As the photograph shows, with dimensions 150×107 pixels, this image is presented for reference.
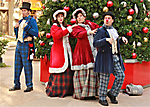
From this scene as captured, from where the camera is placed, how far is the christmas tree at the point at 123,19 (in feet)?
15.5

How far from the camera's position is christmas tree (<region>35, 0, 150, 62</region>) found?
472cm

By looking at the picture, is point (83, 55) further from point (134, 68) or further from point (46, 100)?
point (134, 68)

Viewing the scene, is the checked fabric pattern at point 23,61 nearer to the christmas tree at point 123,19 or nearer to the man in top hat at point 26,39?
the man in top hat at point 26,39

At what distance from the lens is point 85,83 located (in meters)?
4.13

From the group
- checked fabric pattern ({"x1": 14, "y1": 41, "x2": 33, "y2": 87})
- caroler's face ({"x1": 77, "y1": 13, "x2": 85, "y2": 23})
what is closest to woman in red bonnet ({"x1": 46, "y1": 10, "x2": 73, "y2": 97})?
caroler's face ({"x1": 77, "y1": 13, "x2": 85, "y2": 23})

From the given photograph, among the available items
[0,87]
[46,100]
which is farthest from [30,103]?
[0,87]

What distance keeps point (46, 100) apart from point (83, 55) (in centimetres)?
121

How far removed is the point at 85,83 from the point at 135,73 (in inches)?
60.6

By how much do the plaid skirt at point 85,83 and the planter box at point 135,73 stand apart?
2.81ft

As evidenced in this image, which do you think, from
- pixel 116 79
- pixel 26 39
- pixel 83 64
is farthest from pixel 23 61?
pixel 116 79

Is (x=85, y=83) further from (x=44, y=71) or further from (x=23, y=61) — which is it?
(x=44, y=71)

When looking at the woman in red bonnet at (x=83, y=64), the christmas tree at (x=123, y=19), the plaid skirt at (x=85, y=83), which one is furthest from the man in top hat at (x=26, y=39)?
the plaid skirt at (x=85, y=83)

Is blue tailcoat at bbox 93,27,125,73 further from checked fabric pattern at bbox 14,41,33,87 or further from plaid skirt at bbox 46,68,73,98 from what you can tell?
checked fabric pattern at bbox 14,41,33,87

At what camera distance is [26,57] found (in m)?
4.69
